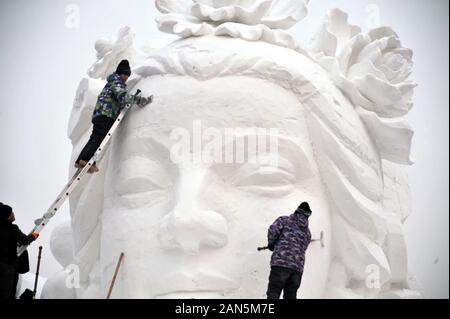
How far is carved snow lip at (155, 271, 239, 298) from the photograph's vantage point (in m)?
7.93

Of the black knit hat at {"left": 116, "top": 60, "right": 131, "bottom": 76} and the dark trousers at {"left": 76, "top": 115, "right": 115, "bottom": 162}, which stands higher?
the black knit hat at {"left": 116, "top": 60, "right": 131, "bottom": 76}

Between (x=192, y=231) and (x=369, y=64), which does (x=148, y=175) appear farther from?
(x=369, y=64)

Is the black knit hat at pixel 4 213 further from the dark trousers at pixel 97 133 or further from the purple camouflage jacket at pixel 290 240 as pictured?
the purple camouflage jacket at pixel 290 240

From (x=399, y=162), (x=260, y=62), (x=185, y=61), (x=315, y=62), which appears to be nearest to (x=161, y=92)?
(x=185, y=61)

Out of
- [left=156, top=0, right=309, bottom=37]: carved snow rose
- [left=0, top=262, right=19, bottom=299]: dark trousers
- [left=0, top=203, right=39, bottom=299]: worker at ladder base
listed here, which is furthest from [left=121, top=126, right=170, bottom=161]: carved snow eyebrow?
[left=0, top=262, right=19, bottom=299]: dark trousers

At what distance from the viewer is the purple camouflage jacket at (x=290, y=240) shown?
24.0 ft

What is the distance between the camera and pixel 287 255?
24.0 ft

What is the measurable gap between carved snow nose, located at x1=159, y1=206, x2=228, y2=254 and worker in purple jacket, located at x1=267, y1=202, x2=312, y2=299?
0.74 metres

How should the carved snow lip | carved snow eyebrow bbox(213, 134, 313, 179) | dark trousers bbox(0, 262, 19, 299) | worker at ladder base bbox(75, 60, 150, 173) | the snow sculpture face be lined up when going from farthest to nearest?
worker at ladder base bbox(75, 60, 150, 173)
carved snow eyebrow bbox(213, 134, 313, 179)
the snow sculpture face
the carved snow lip
dark trousers bbox(0, 262, 19, 299)

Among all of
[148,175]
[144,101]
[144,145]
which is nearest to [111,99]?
[144,101]

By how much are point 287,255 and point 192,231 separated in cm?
96

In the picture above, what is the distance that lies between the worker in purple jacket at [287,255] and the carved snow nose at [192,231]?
74cm

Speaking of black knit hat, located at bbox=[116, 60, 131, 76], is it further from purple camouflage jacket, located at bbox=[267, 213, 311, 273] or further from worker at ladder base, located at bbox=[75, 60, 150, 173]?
purple camouflage jacket, located at bbox=[267, 213, 311, 273]

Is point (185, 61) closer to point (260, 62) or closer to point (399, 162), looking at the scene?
point (260, 62)
